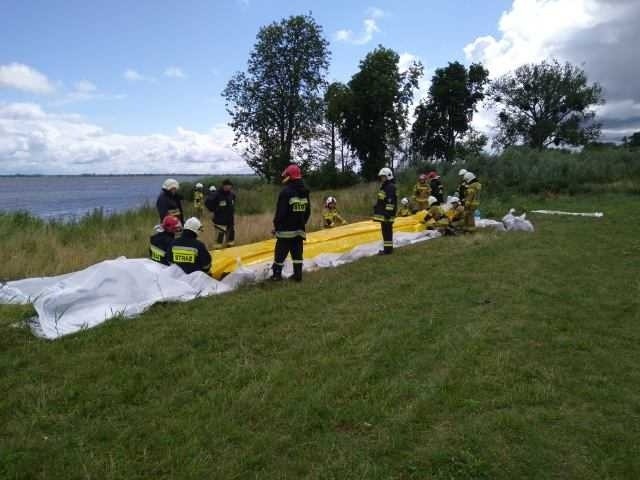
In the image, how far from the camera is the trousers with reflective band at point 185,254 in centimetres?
691

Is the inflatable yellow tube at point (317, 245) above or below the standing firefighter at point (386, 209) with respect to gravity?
below

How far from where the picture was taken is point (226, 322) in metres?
5.18

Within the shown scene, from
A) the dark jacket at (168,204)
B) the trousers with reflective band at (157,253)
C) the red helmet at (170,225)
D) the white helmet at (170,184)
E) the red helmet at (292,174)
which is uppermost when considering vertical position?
the red helmet at (292,174)

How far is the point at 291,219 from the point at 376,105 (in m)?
23.9

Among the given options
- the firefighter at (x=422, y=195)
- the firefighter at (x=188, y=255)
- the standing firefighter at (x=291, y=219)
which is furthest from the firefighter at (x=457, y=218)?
the firefighter at (x=188, y=255)

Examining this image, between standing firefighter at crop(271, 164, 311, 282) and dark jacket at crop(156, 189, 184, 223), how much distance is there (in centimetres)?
240

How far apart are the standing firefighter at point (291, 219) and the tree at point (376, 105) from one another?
923 inches

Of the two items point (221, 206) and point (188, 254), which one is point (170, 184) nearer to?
point (221, 206)

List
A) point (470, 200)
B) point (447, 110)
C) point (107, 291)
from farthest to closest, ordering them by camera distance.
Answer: point (447, 110) → point (470, 200) → point (107, 291)

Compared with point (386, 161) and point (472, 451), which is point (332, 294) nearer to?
point (472, 451)

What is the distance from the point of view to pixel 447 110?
33125mm

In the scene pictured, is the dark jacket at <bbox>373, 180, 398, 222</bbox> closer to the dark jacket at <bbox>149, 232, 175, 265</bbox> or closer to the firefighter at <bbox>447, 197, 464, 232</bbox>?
the firefighter at <bbox>447, 197, 464, 232</bbox>

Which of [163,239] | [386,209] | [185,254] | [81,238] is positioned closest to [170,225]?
[163,239]

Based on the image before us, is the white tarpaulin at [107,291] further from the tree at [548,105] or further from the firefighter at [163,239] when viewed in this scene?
the tree at [548,105]
